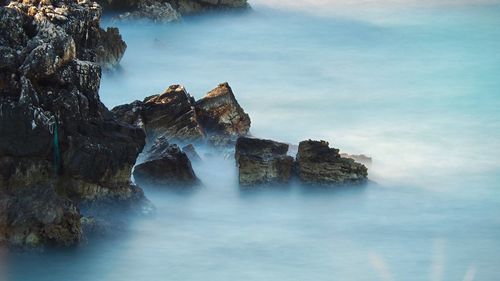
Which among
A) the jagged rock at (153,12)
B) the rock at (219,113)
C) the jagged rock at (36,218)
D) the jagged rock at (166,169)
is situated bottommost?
the jagged rock at (36,218)

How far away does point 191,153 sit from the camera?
1836cm

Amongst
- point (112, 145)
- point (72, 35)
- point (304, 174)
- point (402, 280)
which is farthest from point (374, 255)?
point (72, 35)

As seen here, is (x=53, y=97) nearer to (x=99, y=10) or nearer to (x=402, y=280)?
(x=99, y=10)

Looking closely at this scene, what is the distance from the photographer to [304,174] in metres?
17.3

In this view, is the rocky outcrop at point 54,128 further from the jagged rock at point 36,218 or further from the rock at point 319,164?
the rock at point 319,164

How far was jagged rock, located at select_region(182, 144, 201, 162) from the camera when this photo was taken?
60.1 ft

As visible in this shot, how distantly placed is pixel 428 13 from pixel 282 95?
10.8 meters

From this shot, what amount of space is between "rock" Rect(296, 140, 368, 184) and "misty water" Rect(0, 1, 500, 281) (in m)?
0.21

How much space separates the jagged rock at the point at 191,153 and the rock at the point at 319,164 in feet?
5.51

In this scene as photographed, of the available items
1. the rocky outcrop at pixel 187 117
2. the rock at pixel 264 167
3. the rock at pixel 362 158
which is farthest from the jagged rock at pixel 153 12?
the rock at pixel 264 167

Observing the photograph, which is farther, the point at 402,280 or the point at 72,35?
the point at 72,35

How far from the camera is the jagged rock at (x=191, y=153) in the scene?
18328mm

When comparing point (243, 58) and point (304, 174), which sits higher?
point (243, 58)

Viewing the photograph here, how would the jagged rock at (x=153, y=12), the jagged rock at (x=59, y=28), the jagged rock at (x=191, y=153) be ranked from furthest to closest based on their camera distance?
the jagged rock at (x=153, y=12)
the jagged rock at (x=191, y=153)
the jagged rock at (x=59, y=28)
